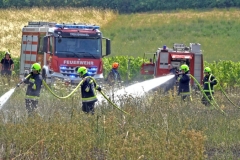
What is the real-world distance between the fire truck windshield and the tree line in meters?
37.1

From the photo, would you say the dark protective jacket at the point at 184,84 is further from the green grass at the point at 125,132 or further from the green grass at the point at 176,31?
the green grass at the point at 176,31

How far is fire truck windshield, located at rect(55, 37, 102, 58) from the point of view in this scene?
21016 mm

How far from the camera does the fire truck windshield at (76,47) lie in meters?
21.0

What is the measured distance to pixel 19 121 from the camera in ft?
36.1

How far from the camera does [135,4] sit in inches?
2408

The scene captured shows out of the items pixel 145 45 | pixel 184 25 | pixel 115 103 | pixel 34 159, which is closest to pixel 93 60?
pixel 115 103

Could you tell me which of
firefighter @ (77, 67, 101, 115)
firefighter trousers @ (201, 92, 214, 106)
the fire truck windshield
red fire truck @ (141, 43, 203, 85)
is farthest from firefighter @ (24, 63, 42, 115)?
red fire truck @ (141, 43, 203, 85)

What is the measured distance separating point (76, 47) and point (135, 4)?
133ft

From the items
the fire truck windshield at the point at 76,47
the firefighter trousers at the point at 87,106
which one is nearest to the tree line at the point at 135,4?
the fire truck windshield at the point at 76,47

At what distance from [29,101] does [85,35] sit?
786 centimetres

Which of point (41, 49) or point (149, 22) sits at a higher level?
point (149, 22)

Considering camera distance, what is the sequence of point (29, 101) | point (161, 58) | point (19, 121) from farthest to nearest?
point (161, 58), point (29, 101), point (19, 121)

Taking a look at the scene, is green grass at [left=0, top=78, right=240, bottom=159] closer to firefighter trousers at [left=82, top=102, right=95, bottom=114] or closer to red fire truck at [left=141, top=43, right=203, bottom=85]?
firefighter trousers at [left=82, top=102, right=95, bottom=114]

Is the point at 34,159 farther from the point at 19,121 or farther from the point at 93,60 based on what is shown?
the point at 93,60
